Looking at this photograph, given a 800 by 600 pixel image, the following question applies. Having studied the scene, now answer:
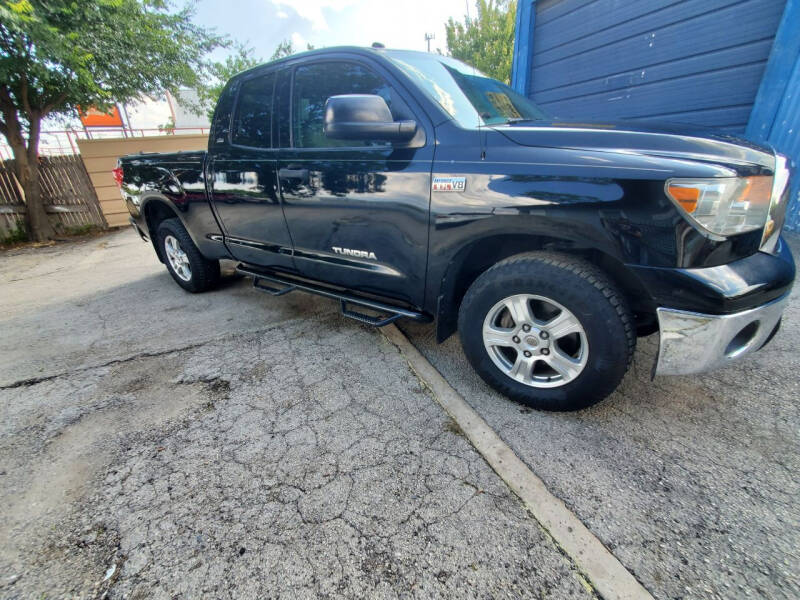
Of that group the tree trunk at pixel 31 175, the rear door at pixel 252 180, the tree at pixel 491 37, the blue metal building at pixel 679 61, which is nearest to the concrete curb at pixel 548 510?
the rear door at pixel 252 180

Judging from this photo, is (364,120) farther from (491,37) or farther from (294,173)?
(491,37)

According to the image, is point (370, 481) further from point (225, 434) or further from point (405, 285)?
point (405, 285)

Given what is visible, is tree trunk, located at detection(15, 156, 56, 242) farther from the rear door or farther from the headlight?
the headlight

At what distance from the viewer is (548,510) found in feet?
4.54

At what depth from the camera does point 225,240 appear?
321 cm

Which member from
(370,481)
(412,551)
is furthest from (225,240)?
(412,551)

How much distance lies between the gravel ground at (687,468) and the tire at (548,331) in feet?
0.57

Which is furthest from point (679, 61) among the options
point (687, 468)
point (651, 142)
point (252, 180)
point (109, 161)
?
point (109, 161)

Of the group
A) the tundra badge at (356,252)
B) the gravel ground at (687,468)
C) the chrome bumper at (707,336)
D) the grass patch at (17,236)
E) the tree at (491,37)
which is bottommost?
the grass patch at (17,236)

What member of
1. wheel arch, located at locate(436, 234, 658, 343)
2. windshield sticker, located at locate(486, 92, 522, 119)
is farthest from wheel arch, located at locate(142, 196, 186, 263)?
windshield sticker, located at locate(486, 92, 522, 119)

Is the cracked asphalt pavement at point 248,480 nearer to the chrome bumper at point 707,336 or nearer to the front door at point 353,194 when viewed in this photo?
the front door at point 353,194

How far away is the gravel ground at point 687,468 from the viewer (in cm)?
118

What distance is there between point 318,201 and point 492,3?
19953 mm

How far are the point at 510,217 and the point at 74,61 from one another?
25.8 ft
